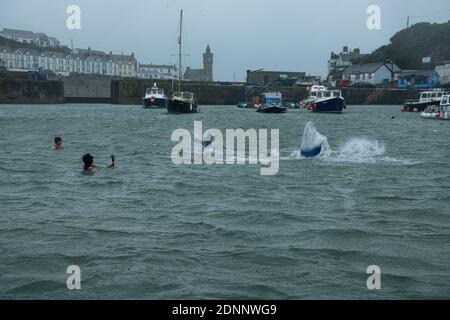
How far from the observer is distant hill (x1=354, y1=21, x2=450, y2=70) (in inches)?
4660

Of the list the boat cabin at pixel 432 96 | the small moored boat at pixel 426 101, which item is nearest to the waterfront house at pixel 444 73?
the small moored boat at pixel 426 101

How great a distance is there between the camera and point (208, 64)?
163 meters

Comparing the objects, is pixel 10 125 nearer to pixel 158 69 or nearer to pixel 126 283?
pixel 126 283

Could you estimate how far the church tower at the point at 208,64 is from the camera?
525 ft

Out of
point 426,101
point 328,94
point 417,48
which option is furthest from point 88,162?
point 417,48

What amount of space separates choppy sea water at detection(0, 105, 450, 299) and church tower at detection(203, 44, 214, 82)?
465 ft

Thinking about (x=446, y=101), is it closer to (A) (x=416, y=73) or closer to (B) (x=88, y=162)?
(B) (x=88, y=162)

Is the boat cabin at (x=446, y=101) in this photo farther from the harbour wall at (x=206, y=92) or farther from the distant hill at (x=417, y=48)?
the distant hill at (x=417, y=48)

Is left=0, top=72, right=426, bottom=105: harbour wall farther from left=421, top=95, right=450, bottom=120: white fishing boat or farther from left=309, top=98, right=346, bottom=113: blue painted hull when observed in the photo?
left=421, top=95, right=450, bottom=120: white fishing boat

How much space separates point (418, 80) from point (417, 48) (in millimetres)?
21499

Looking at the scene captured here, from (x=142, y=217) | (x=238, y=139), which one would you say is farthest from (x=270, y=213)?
(x=238, y=139)

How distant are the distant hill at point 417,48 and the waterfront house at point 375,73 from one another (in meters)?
7.98

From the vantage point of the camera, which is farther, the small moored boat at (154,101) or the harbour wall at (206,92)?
the harbour wall at (206,92)
